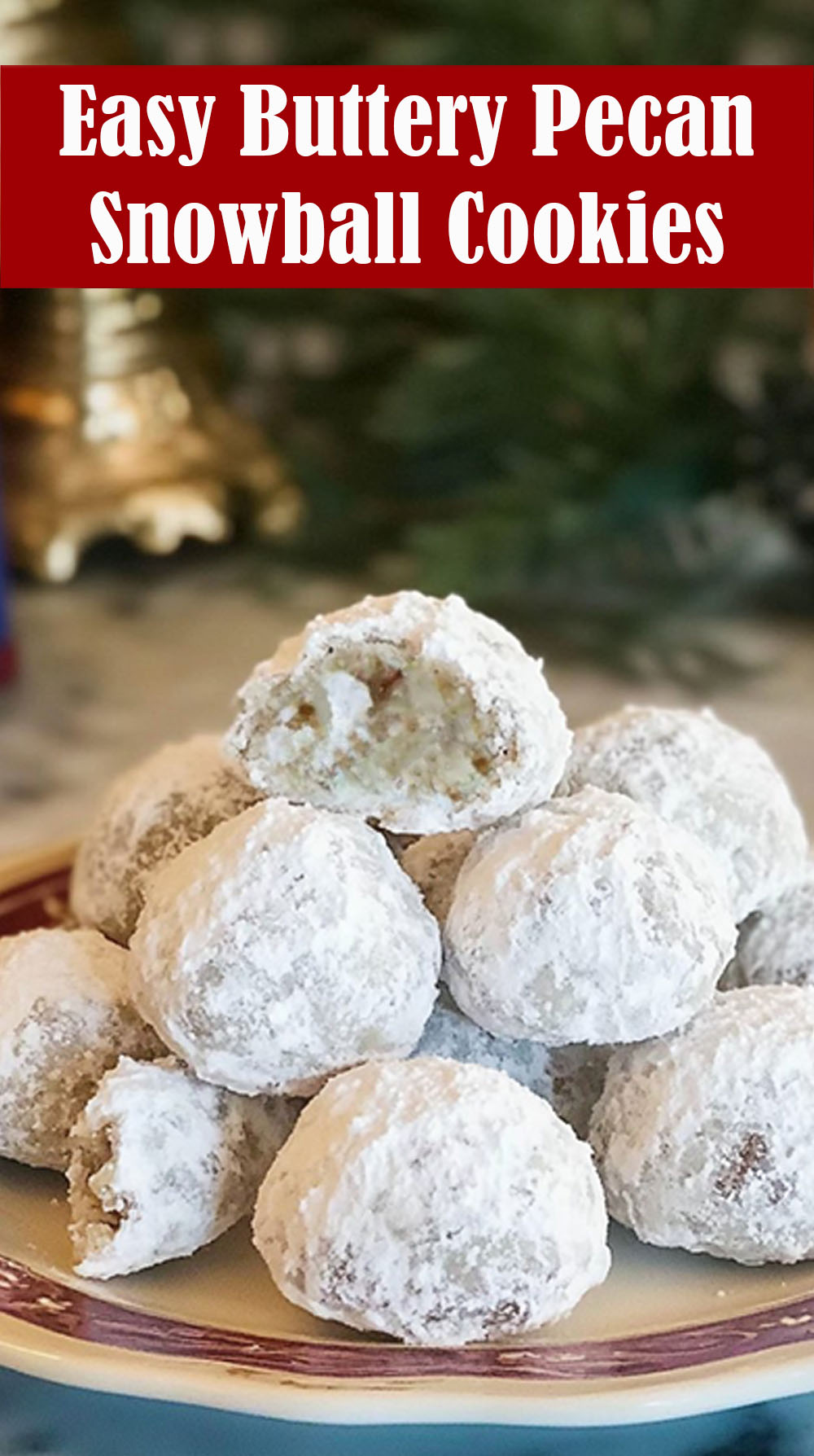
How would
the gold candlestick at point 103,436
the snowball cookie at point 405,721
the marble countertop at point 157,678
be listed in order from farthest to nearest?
the gold candlestick at point 103,436 < the marble countertop at point 157,678 < the snowball cookie at point 405,721

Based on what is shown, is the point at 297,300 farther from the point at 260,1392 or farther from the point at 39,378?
the point at 260,1392

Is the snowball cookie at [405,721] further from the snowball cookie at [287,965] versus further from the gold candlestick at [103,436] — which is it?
the gold candlestick at [103,436]

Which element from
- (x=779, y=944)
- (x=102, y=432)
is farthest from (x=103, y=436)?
(x=779, y=944)

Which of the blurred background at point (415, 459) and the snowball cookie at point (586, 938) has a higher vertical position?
the blurred background at point (415, 459)

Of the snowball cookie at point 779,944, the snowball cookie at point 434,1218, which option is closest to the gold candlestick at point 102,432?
the snowball cookie at point 779,944

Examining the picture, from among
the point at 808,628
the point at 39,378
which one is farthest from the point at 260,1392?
the point at 39,378

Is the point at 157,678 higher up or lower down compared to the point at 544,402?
lower down

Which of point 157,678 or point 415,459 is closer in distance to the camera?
point 157,678

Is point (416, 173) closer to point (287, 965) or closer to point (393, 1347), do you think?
point (287, 965)
